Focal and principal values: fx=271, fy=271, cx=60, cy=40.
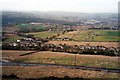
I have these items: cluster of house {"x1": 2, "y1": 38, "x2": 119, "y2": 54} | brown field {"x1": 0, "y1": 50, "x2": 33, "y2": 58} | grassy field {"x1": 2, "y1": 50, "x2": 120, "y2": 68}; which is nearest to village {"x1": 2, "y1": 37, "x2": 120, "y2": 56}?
cluster of house {"x1": 2, "y1": 38, "x2": 119, "y2": 54}

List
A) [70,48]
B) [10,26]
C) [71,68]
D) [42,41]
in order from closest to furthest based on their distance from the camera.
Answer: [71,68] → [70,48] → [42,41] → [10,26]

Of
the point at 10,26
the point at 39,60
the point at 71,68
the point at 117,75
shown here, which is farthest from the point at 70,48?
the point at 10,26

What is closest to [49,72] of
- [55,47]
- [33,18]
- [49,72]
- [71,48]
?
[49,72]

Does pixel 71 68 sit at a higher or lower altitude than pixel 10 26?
lower

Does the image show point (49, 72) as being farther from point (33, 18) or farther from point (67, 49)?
point (33, 18)

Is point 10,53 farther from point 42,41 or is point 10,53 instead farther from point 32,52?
point 42,41

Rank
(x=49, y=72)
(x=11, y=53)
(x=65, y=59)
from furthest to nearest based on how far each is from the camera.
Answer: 1. (x=11, y=53)
2. (x=65, y=59)
3. (x=49, y=72)

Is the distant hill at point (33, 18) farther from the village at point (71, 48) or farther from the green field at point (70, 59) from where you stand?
the green field at point (70, 59)

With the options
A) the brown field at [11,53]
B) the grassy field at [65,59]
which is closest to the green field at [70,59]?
the grassy field at [65,59]
